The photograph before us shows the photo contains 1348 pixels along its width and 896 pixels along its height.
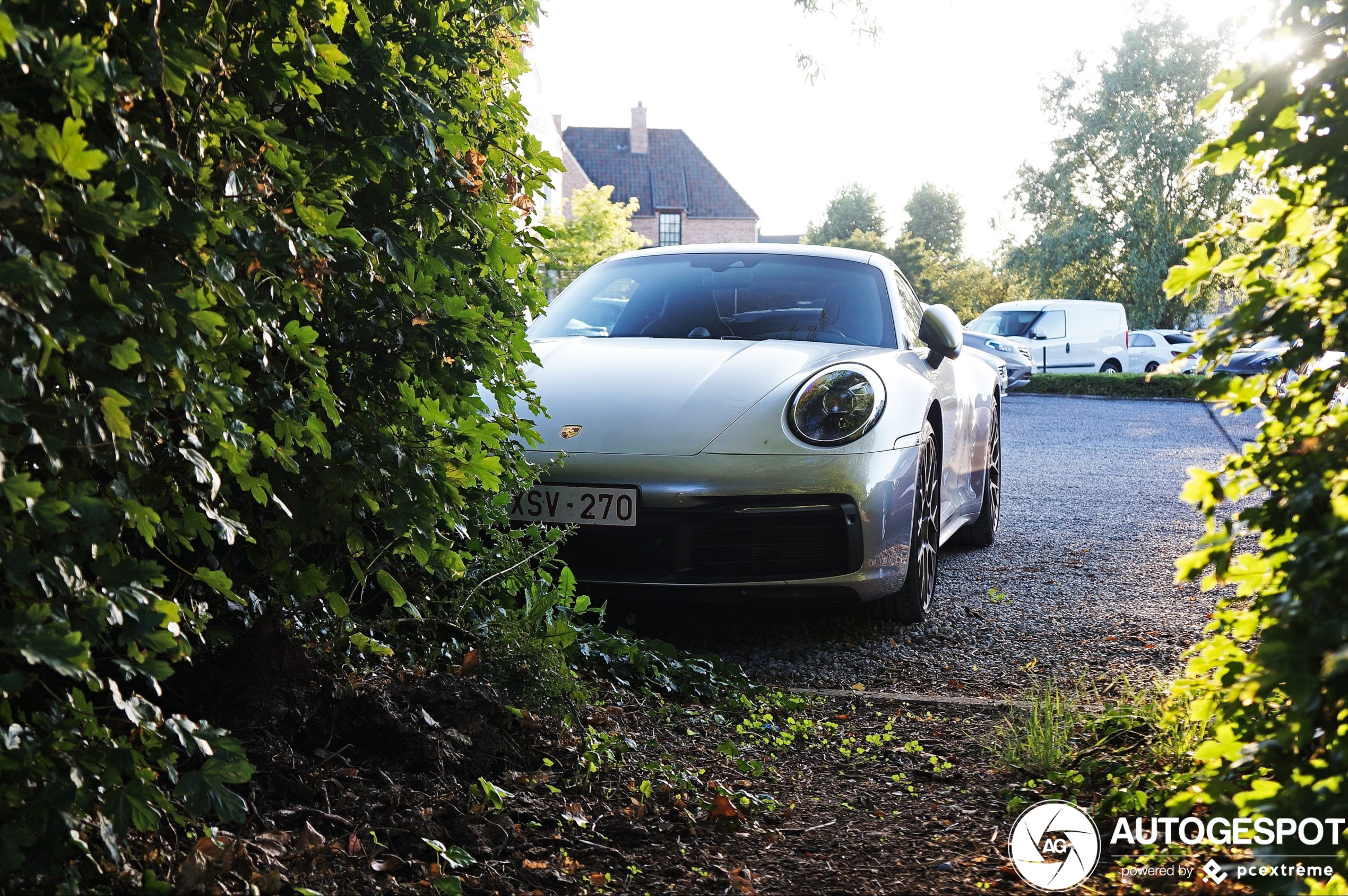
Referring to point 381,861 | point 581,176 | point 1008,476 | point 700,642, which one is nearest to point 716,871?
point 381,861

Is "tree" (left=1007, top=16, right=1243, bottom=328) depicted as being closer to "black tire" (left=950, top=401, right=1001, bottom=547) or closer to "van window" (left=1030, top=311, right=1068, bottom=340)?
"van window" (left=1030, top=311, right=1068, bottom=340)

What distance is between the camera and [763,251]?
5500mm

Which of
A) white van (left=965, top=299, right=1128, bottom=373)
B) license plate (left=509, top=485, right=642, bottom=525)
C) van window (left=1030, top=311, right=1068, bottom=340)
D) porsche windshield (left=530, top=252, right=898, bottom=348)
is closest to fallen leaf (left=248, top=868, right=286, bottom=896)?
license plate (left=509, top=485, right=642, bottom=525)

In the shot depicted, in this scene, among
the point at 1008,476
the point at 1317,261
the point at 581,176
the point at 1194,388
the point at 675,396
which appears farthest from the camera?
the point at 581,176

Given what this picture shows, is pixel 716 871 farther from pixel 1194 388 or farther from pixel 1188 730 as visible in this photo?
pixel 1194 388

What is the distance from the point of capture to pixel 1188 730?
2.76 meters

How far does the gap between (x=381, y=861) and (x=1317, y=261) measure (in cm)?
195

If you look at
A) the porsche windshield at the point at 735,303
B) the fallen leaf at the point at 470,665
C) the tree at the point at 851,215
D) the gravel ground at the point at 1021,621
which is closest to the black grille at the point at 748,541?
the gravel ground at the point at 1021,621

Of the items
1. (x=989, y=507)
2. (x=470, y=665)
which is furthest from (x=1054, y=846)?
(x=989, y=507)

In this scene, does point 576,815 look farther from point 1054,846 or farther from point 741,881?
point 1054,846

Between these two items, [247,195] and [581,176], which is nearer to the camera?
[247,195]

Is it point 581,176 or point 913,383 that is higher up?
point 581,176

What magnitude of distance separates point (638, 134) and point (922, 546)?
61.4 metres

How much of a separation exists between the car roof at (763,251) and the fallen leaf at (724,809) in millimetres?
3141
